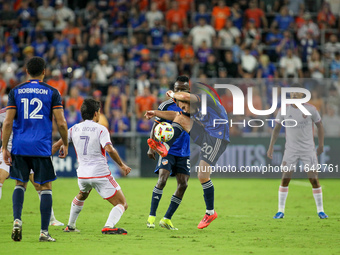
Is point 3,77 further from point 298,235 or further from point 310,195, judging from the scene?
point 298,235

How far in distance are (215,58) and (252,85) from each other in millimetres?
2456

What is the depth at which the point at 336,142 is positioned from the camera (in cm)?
1948

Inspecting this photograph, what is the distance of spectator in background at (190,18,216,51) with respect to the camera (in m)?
23.1

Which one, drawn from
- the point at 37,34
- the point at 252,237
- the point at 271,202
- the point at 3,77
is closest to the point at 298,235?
the point at 252,237

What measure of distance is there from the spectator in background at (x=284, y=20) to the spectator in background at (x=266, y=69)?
2.61 m

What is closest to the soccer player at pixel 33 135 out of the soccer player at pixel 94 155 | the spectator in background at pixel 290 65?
the soccer player at pixel 94 155

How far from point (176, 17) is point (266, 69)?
455 centimetres

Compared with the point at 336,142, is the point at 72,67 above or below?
above

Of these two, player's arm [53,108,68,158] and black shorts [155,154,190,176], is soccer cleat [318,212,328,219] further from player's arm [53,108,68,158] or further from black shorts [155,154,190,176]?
player's arm [53,108,68,158]

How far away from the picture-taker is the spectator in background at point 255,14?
24188 mm

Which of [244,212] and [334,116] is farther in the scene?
[334,116]

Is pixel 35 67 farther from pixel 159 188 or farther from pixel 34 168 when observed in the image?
pixel 159 188

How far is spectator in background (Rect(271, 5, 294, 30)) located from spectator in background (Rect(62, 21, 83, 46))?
8.23 meters

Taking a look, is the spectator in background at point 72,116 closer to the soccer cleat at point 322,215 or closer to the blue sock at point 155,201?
the blue sock at point 155,201
